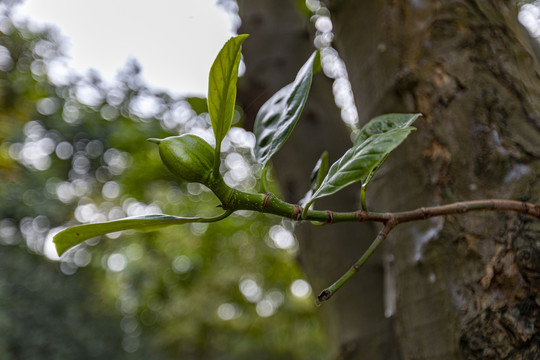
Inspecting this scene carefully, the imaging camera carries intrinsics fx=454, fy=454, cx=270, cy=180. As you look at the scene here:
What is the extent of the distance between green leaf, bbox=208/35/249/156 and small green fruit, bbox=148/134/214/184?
0.01 m

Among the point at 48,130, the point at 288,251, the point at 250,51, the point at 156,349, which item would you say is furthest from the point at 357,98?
the point at 156,349

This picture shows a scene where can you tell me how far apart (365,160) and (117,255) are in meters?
5.37

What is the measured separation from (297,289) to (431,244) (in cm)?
372

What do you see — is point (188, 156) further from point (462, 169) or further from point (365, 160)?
point (462, 169)

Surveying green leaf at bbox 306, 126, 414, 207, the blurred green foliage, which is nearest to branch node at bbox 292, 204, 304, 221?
green leaf at bbox 306, 126, 414, 207

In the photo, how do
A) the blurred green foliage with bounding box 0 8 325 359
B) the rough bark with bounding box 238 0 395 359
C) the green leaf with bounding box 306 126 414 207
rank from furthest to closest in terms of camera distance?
the blurred green foliage with bounding box 0 8 325 359 < the rough bark with bounding box 238 0 395 359 < the green leaf with bounding box 306 126 414 207

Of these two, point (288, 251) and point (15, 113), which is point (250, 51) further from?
point (288, 251)

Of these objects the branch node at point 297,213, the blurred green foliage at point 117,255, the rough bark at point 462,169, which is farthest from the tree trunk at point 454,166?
the blurred green foliage at point 117,255

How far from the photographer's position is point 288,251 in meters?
3.77

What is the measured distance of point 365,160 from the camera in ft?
1.10

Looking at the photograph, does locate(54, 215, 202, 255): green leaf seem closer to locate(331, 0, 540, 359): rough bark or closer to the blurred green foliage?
locate(331, 0, 540, 359): rough bark

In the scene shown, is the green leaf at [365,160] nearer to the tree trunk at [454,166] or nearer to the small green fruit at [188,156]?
the small green fruit at [188,156]

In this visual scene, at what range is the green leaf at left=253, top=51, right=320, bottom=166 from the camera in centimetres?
43

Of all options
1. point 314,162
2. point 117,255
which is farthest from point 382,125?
point 117,255
